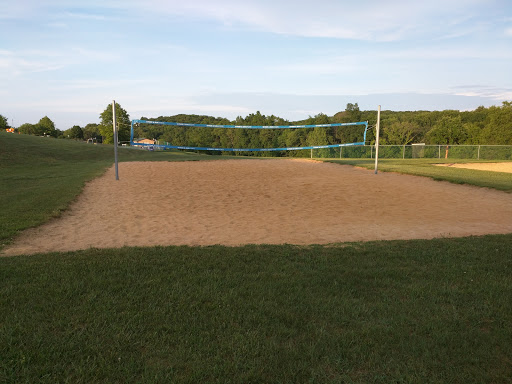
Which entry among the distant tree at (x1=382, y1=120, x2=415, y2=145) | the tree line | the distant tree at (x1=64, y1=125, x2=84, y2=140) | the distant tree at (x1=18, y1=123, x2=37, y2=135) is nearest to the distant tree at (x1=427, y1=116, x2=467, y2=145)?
the tree line

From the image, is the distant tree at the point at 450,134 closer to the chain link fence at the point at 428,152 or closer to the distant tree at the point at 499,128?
the distant tree at the point at 499,128

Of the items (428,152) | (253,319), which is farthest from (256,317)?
(428,152)

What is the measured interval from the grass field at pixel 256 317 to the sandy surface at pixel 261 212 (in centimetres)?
163

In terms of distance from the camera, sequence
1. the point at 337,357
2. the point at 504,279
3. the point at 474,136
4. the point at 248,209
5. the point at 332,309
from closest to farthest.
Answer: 1. the point at 337,357
2. the point at 332,309
3. the point at 504,279
4. the point at 248,209
5. the point at 474,136

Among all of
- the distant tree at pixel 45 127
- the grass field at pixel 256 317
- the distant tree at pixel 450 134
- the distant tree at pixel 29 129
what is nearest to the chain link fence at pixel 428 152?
the distant tree at pixel 450 134

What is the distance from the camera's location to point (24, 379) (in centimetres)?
232

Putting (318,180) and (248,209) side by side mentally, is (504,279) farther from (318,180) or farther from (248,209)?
(318,180)

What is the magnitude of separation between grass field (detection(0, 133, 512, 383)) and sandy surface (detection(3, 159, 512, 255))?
1632 millimetres

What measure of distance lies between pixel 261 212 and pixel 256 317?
6.37m

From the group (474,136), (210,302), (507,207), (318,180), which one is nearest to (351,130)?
(474,136)

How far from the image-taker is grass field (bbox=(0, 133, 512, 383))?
2.47 m

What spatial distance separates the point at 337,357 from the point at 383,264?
7.61ft

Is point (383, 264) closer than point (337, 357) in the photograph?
No

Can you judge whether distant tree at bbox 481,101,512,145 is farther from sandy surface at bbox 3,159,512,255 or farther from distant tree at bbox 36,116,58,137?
distant tree at bbox 36,116,58,137
